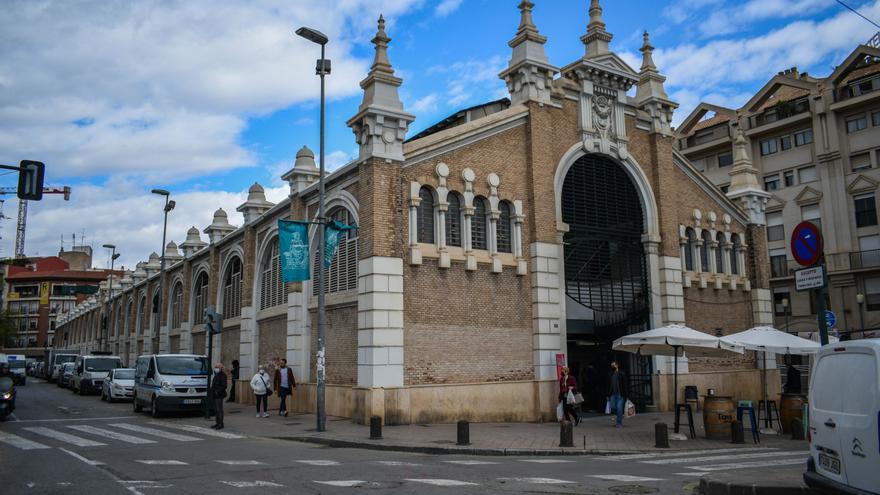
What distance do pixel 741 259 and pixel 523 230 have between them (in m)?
11.9

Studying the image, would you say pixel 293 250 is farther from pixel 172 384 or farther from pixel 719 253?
pixel 719 253

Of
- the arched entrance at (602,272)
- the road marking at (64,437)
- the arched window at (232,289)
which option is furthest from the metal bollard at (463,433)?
the arched window at (232,289)

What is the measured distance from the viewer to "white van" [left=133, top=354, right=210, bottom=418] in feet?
68.7

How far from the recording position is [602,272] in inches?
907

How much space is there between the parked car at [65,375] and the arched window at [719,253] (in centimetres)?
3494

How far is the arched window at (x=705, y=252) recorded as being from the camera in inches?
1043

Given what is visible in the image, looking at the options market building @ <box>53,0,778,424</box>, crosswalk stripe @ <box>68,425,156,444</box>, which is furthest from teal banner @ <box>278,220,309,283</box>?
→ crosswalk stripe @ <box>68,425,156,444</box>

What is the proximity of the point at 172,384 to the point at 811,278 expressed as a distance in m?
17.7

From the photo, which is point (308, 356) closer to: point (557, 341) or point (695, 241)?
point (557, 341)

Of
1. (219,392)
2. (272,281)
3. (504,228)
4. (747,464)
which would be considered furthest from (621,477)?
(272,281)

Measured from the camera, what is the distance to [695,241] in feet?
85.5

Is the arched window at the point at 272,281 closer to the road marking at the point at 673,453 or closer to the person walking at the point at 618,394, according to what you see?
the person walking at the point at 618,394

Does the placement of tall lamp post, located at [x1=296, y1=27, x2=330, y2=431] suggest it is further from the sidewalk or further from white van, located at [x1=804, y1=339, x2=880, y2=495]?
white van, located at [x1=804, y1=339, x2=880, y2=495]

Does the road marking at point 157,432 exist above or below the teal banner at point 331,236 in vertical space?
below
